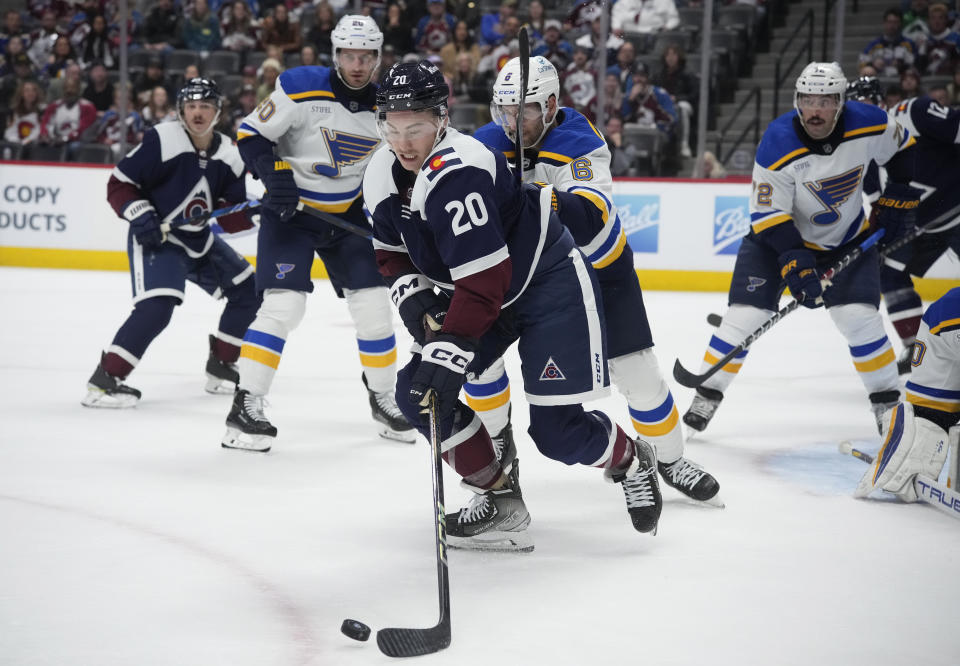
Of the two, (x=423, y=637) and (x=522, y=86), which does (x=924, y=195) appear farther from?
(x=423, y=637)

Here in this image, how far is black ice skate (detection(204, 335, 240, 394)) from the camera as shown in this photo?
4418mm

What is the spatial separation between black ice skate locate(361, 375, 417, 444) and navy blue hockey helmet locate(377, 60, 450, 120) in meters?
1.60

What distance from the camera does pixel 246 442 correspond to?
3.48 meters

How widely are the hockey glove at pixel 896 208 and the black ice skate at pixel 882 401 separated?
630 millimetres

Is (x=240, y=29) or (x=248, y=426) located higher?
(x=240, y=29)

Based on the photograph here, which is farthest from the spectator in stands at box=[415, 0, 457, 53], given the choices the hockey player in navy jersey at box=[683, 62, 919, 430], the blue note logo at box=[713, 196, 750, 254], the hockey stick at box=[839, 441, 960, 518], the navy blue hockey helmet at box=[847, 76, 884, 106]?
the hockey stick at box=[839, 441, 960, 518]

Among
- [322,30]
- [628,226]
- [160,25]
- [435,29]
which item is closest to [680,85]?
[628,226]

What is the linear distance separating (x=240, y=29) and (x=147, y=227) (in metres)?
6.04

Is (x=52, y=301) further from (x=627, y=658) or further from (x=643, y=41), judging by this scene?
(x=627, y=658)

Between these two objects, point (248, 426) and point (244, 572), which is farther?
point (248, 426)

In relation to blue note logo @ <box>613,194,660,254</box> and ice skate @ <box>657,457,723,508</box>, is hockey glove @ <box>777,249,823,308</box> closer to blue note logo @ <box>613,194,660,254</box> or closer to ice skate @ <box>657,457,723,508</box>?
ice skate @ <box>657,457,723,508</box>

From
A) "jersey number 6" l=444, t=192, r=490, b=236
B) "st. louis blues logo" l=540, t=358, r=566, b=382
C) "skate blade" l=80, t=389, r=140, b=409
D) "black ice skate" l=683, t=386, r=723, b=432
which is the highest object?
"jersey number 6" l=444, t=192, r=490, b=236

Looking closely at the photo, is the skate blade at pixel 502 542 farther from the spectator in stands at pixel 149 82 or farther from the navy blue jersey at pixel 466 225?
the spectator in stands at pixel 149 82

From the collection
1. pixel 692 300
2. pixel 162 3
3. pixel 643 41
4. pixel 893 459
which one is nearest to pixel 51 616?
pixel 893 459
